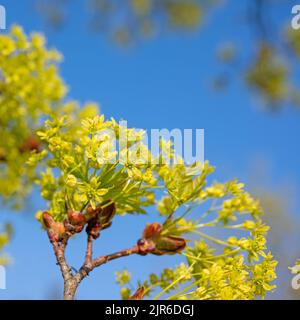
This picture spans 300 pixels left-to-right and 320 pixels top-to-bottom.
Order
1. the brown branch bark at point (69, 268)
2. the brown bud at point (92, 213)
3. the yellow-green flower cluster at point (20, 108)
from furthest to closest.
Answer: the yellow-green flower cluster at point (20, 108), the brown bud at point (92, 213), the brown branch bark at point (69, 268)

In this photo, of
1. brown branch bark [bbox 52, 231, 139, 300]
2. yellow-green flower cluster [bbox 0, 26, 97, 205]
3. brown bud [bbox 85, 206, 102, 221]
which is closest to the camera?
brown branch bark [bbox 52, 231, 139, 300]

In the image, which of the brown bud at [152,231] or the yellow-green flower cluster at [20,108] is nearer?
the brown bud at [152,231]

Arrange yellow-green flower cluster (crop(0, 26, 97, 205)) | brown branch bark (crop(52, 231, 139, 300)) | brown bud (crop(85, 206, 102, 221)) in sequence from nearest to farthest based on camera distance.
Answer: brown branch bark (crop(52, 231, 139, 300))
brown bud (crop(85, 206, 102, 221))
yellow-green flower cluster (crop(0, 26, 97, 205))

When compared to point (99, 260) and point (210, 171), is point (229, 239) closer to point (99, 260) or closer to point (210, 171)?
point (210, 171)

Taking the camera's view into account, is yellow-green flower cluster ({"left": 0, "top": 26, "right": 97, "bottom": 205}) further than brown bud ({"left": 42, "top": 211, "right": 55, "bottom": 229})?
Yes

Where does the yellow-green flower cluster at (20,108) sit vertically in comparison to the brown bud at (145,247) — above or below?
above

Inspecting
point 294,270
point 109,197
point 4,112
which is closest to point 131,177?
point 109,197

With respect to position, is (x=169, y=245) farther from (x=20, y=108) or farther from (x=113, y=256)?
(x=20, y=108)

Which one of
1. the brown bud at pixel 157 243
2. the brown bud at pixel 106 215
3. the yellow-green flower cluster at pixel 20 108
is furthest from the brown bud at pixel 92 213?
the yellow-green flower cluster at pixel 20 108

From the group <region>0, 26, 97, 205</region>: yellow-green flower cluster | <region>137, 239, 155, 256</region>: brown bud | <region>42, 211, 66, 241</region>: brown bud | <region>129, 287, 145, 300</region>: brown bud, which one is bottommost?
<region>129, 287, 145, 300</region>: brown bud

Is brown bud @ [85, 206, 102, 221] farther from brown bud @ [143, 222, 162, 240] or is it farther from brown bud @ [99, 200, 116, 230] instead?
brown bud @ [143, 222, 162, 240]

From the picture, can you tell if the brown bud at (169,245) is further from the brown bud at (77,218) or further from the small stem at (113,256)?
the brown bud at (77,218)

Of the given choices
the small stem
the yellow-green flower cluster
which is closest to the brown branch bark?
the small stem

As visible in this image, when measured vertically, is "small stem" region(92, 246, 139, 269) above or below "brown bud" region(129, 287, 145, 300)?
above
